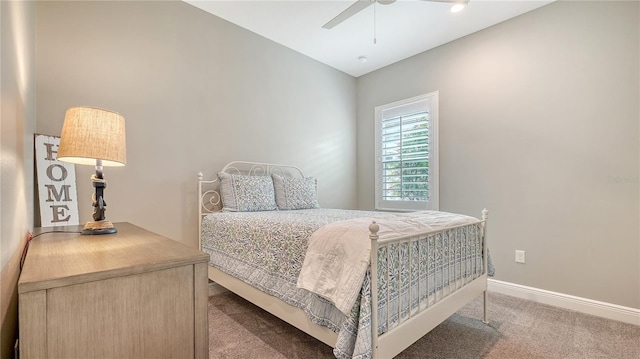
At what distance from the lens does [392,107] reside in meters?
3.93

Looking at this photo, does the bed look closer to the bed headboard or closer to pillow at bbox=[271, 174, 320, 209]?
the bed headboard

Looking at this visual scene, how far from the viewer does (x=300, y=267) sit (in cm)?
166

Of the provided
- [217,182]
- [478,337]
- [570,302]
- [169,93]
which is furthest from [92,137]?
[570,302]

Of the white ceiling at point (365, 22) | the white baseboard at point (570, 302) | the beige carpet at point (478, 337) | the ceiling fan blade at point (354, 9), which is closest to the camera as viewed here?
the beige carpet at point (478, 337)

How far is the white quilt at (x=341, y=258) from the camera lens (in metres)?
1.29

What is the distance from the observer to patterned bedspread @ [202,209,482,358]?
1.28m

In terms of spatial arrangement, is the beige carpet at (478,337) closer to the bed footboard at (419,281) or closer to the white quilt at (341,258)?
the bed footboard at (419,281)

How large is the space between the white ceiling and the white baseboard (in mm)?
2741

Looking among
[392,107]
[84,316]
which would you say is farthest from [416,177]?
[84,316]

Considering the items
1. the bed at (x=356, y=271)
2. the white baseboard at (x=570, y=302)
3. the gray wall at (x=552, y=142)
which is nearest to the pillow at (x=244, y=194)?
the bed at (x=356, y=271)

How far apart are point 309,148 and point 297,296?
8.05 ft

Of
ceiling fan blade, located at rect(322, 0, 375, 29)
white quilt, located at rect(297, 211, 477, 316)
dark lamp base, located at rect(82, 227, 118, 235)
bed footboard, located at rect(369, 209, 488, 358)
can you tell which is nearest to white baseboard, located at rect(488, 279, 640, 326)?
bed footboard, located at rect(369, 209, 488, 358)

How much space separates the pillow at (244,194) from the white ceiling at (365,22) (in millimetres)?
1687

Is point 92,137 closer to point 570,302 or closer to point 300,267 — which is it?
point 300,267
